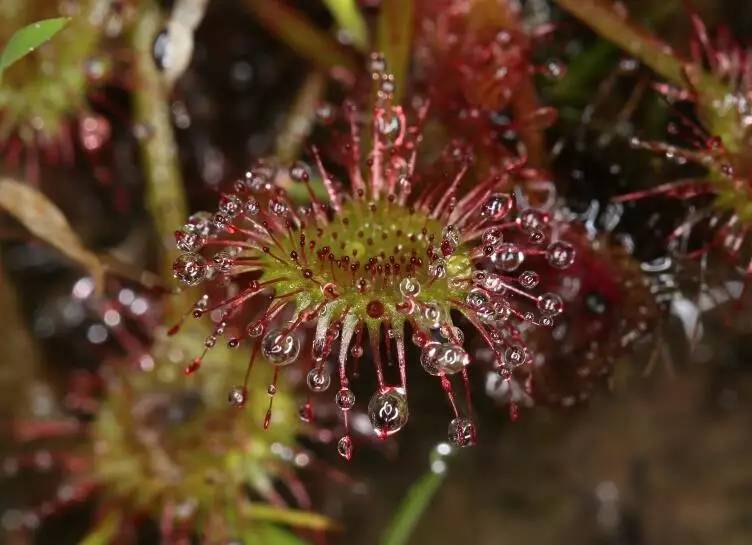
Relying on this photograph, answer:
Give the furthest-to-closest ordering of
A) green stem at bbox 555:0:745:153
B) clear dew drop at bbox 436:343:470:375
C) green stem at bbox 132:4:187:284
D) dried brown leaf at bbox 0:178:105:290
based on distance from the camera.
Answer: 1. green stem at bbox 132:4:187:284
2. dried brown leaf at bbox 0:178:105:290
3. green stem at bbox 555:0:745:153
4. clear dew drop at bbox 436:343:470:375

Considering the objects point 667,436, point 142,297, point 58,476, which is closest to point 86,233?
point 142,297

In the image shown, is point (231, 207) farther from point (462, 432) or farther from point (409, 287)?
point (462, 432)

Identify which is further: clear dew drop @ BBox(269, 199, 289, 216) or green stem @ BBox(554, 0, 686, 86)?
green stem @ BBox(554, 0, 686, 86)

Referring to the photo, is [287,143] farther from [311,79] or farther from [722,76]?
[722,76]

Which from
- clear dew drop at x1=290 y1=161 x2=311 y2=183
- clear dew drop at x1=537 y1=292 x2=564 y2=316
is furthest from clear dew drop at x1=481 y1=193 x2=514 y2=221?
clear dew drop at x1=290 y1=161 x2=311 y2=183

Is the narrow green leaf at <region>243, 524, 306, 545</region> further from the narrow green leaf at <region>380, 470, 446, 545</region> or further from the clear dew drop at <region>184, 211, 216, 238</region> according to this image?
the clear dew drop at <region>184, 211, 216, 238</region>

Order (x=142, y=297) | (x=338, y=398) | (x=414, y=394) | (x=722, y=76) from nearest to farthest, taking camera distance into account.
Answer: (x=338, y=398)
(x=722, y=76)
(x=414, y=394)
(x=142, y=297)

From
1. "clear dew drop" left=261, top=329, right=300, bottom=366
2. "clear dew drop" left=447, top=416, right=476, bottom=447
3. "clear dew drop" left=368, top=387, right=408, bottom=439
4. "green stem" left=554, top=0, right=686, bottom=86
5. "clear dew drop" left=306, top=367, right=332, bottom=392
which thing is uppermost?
"green stem" left=554, top=0, right=686, bottom=86

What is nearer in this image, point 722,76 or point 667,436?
point 722,76
